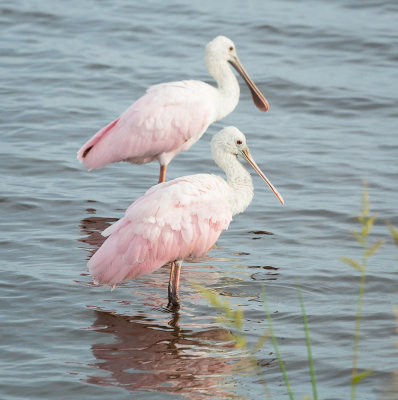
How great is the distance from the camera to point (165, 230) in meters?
7.12

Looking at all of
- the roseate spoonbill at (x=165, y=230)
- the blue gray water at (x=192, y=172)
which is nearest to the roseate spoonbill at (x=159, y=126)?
the blue gray water at (x=192, y=172)

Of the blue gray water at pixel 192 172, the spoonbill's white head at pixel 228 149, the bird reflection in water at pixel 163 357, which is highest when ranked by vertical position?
the spoonbill's white head at pixel 228 149

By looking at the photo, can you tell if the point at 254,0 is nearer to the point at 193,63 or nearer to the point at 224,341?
the point at 193,63

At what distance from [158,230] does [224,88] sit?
3.40 meters

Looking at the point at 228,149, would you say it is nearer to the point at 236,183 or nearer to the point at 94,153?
the point at 236,183

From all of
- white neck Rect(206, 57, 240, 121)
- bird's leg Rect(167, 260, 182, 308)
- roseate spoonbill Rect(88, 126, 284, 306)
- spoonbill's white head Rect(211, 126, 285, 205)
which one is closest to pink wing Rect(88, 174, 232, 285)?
roseate spoonbill Rect(88, 126, 284, 306)

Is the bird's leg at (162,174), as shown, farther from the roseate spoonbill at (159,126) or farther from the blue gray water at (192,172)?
the blue gray water at (192,172)

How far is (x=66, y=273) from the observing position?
7.83 meters

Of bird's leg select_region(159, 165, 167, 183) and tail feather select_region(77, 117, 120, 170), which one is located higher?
tail feather select_region(77, 117, 120, 170)

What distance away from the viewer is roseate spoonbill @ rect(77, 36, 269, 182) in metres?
9.60

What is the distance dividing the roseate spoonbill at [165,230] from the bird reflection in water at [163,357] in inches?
14.2

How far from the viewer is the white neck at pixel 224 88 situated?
10.0 metres

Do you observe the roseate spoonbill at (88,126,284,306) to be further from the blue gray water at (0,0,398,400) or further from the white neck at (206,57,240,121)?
the white neck at (206,57,240,121)

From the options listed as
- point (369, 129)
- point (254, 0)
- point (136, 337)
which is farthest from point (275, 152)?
point (254, 0)
